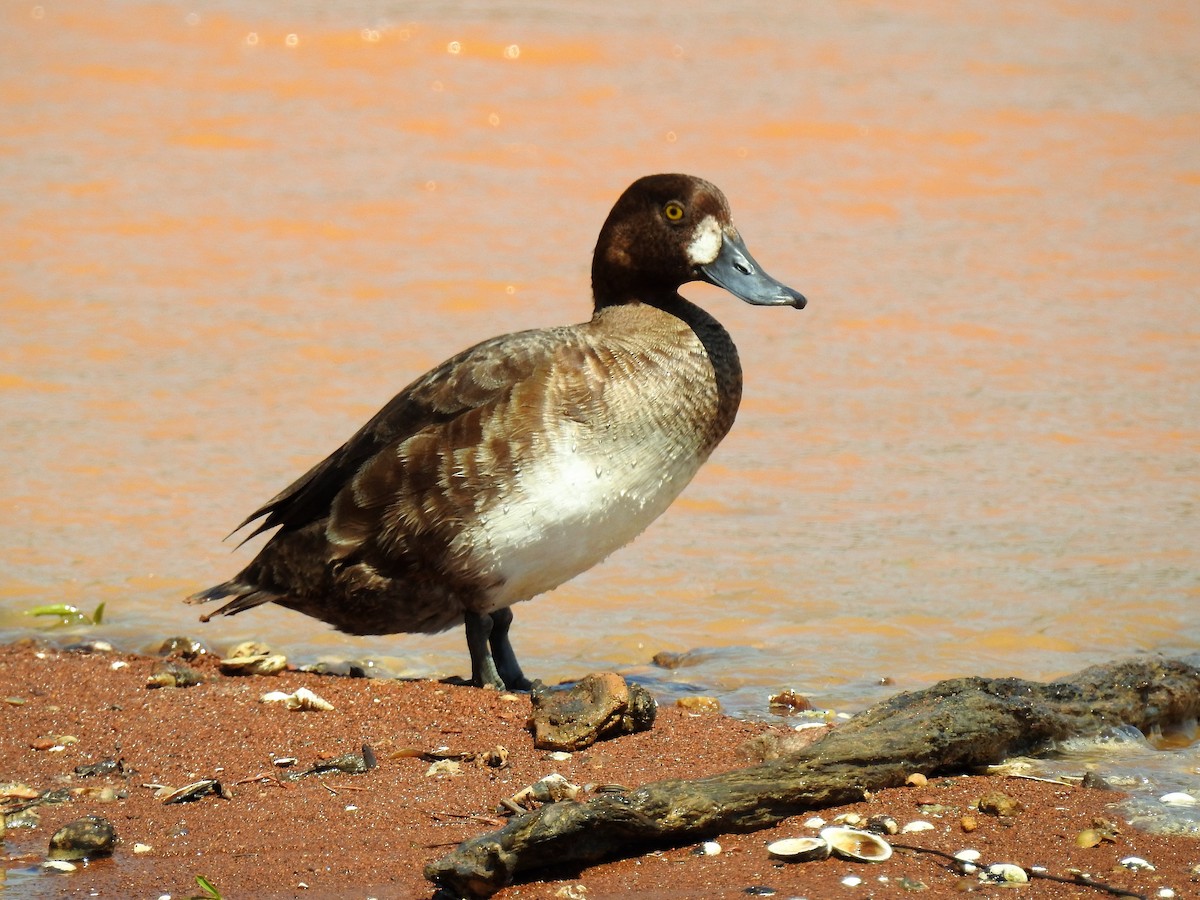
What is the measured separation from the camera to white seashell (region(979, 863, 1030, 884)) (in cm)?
431

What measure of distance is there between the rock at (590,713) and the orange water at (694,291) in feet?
2.65

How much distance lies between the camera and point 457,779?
5.15 meters

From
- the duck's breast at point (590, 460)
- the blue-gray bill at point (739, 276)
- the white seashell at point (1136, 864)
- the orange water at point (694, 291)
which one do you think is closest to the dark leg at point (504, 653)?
the duck's breast at point (590, 460)

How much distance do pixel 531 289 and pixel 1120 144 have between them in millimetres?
8083

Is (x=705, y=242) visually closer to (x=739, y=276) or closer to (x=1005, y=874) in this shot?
(x=739, y=276)

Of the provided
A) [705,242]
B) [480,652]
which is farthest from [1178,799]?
[705,242]

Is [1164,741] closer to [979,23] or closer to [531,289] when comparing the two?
[531,289]

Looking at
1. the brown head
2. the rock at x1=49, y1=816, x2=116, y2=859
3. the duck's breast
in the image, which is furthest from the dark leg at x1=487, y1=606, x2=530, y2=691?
the rock at x1=49, y1=816, x2=116, y2=859

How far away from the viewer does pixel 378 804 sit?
16.2ft

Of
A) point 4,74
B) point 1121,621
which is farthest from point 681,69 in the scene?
point 1121,621

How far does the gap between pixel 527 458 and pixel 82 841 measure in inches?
75.3

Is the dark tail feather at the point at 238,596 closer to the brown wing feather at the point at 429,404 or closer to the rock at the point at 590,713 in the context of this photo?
the brown wing feather at the point at 429,404

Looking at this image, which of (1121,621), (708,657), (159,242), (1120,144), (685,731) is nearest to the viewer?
(685,731)

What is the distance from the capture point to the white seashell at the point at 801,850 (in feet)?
14.5
